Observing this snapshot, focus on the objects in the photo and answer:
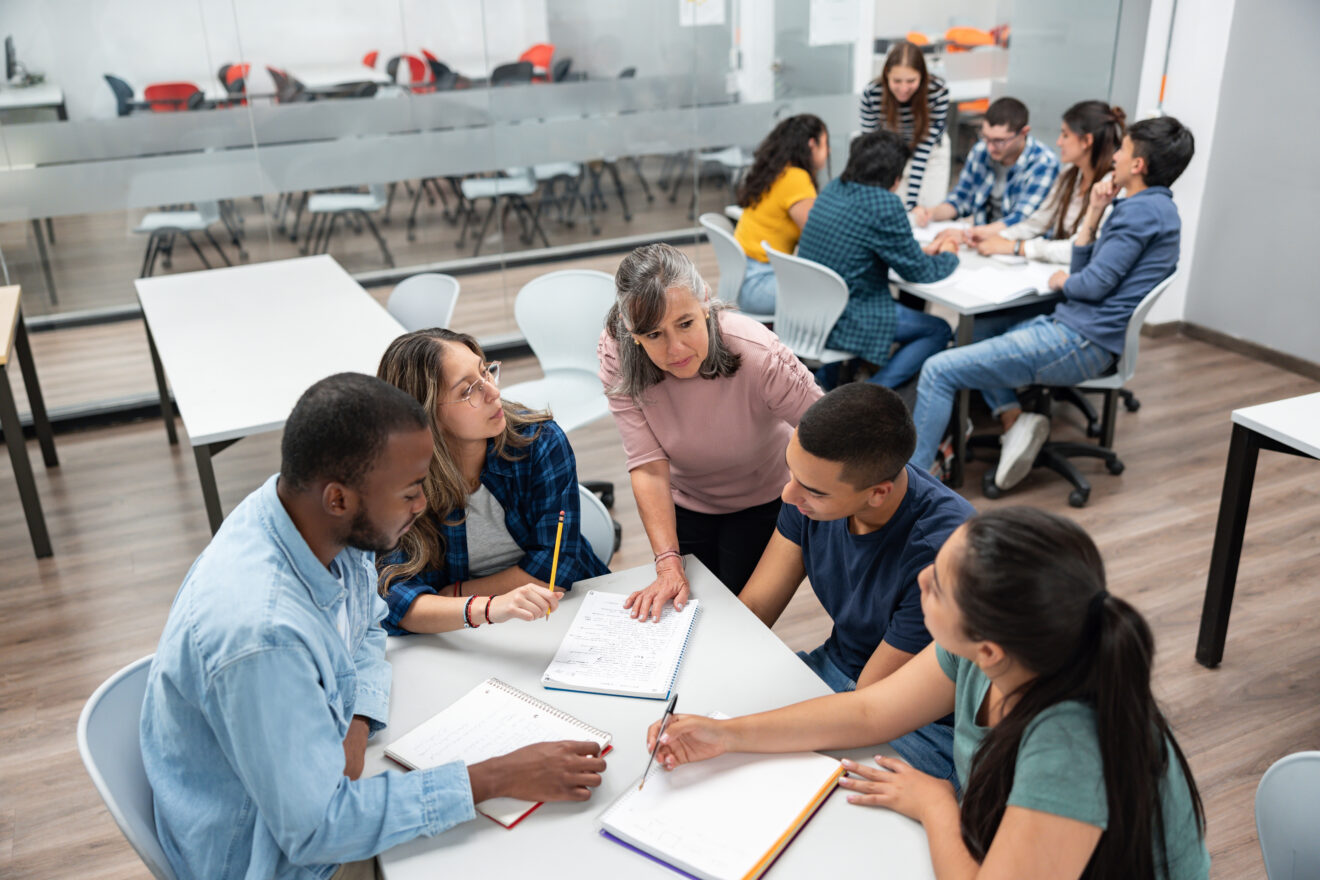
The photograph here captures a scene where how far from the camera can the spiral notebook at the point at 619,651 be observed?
171 cm

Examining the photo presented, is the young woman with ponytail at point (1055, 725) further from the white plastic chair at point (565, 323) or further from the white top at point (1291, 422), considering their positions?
the white plastic chair at point (565, 323)

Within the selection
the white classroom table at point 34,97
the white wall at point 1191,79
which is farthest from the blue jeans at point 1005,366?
the white classroom table at point 34,97

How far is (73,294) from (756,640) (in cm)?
414

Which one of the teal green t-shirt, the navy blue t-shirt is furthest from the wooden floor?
the teal green t-shirt

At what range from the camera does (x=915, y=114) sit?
4.86m

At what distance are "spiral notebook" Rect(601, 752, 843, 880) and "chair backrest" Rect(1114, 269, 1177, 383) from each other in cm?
272

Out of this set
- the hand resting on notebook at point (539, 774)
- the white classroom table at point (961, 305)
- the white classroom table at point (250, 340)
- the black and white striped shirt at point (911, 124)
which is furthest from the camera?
the black and white striped shirt at point (911, 124)

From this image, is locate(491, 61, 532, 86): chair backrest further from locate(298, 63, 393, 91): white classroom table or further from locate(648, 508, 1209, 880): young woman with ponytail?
locate(648, 508, 1209, 880): young woman with ponytail

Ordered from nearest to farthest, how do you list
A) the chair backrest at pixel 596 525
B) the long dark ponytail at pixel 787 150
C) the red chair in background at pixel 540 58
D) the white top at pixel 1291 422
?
the chair backrest at pixel 596 525, the white top at pixel 1291 422, the long dark ponytail at pixel 787 150, the red chair in background at pixel 540 58

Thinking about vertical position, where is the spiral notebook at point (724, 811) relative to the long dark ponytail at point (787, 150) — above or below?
below

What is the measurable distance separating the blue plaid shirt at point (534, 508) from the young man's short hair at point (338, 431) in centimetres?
73

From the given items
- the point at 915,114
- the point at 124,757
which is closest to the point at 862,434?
the point at 124,757

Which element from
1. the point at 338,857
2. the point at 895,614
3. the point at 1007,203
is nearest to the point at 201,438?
the point at 338,857

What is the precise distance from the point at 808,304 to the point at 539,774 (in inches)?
111
